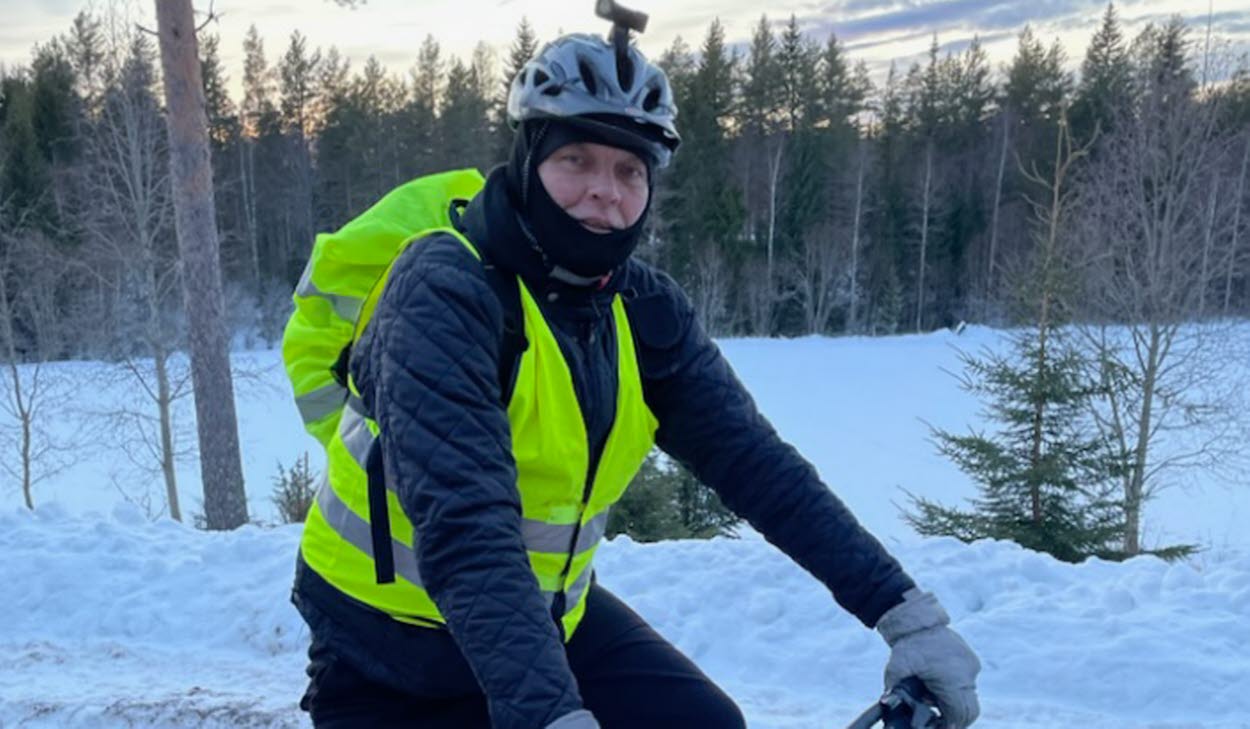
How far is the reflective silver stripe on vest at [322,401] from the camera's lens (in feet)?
7.26

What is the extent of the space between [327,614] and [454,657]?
0.31 metres

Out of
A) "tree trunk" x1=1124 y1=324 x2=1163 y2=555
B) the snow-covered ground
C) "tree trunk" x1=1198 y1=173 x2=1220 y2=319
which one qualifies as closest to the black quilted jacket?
the snow-covered ground

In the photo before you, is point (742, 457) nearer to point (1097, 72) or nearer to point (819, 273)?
point (819, 273)

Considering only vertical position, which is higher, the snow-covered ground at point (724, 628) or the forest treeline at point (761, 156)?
the forest treeline at point (761, 156)

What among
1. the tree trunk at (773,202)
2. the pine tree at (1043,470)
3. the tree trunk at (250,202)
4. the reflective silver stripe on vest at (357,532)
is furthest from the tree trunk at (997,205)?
the reflective silver stripe on vest at (357,532)

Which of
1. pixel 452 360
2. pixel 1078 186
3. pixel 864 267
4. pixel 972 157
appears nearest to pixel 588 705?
pixel 452 360

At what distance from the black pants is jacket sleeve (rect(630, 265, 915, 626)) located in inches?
15.9

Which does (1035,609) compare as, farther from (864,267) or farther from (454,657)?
(864,267)

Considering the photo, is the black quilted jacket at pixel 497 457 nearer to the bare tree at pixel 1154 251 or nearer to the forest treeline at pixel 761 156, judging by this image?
the bare tree at pixel 1154 251

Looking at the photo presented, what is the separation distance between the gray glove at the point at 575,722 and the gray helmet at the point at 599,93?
3.58ft

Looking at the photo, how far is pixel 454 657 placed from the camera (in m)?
1.95

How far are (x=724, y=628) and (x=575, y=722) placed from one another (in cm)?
388

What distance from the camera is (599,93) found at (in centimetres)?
189

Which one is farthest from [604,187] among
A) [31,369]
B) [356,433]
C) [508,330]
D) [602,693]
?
[31,369]
